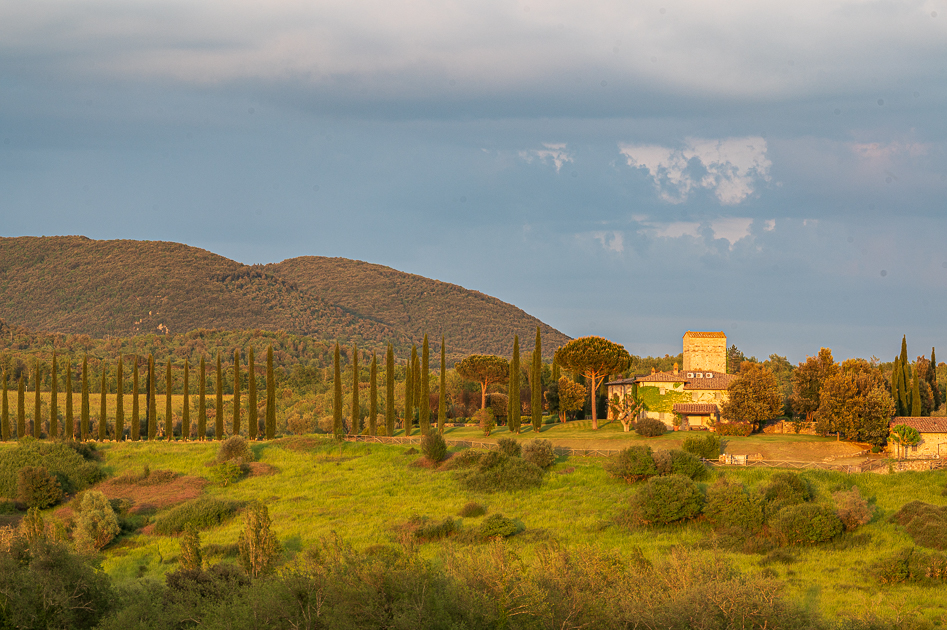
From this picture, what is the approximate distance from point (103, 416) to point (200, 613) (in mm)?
55182

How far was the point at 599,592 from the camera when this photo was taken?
18625 mm

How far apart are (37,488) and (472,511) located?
26.1 metres

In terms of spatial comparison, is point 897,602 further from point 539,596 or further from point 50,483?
point 50,483

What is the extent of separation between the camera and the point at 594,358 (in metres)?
68.3

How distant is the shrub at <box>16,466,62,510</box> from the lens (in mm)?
46781

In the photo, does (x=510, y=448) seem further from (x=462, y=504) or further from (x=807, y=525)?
(x=807, y=525)

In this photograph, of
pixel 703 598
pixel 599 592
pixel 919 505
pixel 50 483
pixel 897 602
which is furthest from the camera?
pixel 50 483

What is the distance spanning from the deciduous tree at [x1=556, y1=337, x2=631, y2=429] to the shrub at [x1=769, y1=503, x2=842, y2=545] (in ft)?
109

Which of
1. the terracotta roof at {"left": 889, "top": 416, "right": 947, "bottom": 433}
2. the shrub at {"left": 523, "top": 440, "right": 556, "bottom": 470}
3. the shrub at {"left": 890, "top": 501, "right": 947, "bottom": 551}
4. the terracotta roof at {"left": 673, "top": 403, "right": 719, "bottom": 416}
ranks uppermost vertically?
the terracotta roof at {"left": 673, "top": 403, "right": 719, "bottom": 416}

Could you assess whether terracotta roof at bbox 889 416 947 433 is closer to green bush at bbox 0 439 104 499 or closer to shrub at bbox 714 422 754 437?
shrub at bbox 714 422 754 437

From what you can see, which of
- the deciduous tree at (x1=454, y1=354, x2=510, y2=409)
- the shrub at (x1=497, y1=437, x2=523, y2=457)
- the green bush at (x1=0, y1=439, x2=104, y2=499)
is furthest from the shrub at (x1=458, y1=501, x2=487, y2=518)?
the deciduous tree at (x1=454, y1=354, x2=510, y2=409)

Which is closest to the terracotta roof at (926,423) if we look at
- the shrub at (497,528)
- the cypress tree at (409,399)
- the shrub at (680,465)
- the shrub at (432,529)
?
the shrub at (680,465)

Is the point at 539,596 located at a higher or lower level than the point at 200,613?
higher

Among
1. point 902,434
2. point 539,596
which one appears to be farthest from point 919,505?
point 539,596
